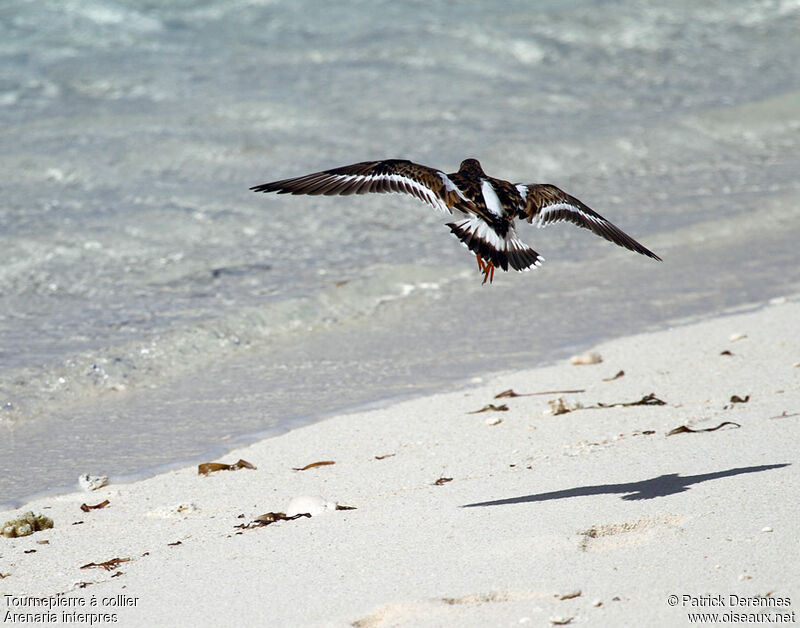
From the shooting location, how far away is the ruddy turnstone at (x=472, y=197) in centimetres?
405

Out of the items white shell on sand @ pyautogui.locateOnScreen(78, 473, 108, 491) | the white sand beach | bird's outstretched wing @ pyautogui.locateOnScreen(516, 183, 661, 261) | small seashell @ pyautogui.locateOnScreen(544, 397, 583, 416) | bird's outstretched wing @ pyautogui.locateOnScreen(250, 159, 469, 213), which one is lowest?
the white sand beach

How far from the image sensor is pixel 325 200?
8898 mm

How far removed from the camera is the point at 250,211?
28.5 feet

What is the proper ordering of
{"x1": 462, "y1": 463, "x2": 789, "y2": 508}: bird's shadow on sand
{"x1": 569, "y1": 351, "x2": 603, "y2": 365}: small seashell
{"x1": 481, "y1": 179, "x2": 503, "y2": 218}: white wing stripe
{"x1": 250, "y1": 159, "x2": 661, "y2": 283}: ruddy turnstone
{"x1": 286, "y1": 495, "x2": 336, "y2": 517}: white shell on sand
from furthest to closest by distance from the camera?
{"x1": 569, "y1": 351, "x2": 603, "y2": 365}: small seashell, {"x1": 481, "y1": 179, "x2": 503, "y2": 218}: white wing stripe, {"x1": 250, "y1": 159, "x2": 661, "y2": 283}: ruddy turnstone, {"x1": 286, "y1": 495, "x2": 336, "y2": 517}: white shell on sand, {"x1": 462, "y1": 463, "x2": 789, "y2": 508}: bird's shadow on sand

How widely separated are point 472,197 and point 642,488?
1.35 metres

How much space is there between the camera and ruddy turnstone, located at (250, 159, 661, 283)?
4055mm

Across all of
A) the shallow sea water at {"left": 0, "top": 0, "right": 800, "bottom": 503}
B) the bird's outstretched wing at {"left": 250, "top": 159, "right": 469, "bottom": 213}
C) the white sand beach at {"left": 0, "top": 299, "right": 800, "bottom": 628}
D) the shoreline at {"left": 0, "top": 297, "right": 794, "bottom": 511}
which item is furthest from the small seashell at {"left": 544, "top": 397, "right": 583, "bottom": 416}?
the bird's outstretched wing at {"left": 250, "top": 159, "right": 469, "bottom": 213}

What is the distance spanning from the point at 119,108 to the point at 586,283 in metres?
6.46

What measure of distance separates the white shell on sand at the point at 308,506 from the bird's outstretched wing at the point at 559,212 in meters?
1.50

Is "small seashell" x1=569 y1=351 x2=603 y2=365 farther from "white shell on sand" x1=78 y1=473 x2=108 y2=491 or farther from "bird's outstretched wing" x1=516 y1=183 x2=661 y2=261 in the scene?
"white shell on sand" x1=78 y1=473 x2=108 y2=491

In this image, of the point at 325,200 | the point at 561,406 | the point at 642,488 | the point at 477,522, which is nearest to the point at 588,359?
the point at 561,406

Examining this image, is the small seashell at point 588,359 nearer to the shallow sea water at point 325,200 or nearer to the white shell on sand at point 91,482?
the shallow sea water at point 325,200

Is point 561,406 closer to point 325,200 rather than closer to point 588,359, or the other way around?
point 588,359

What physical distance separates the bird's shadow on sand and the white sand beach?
1 centimetres
